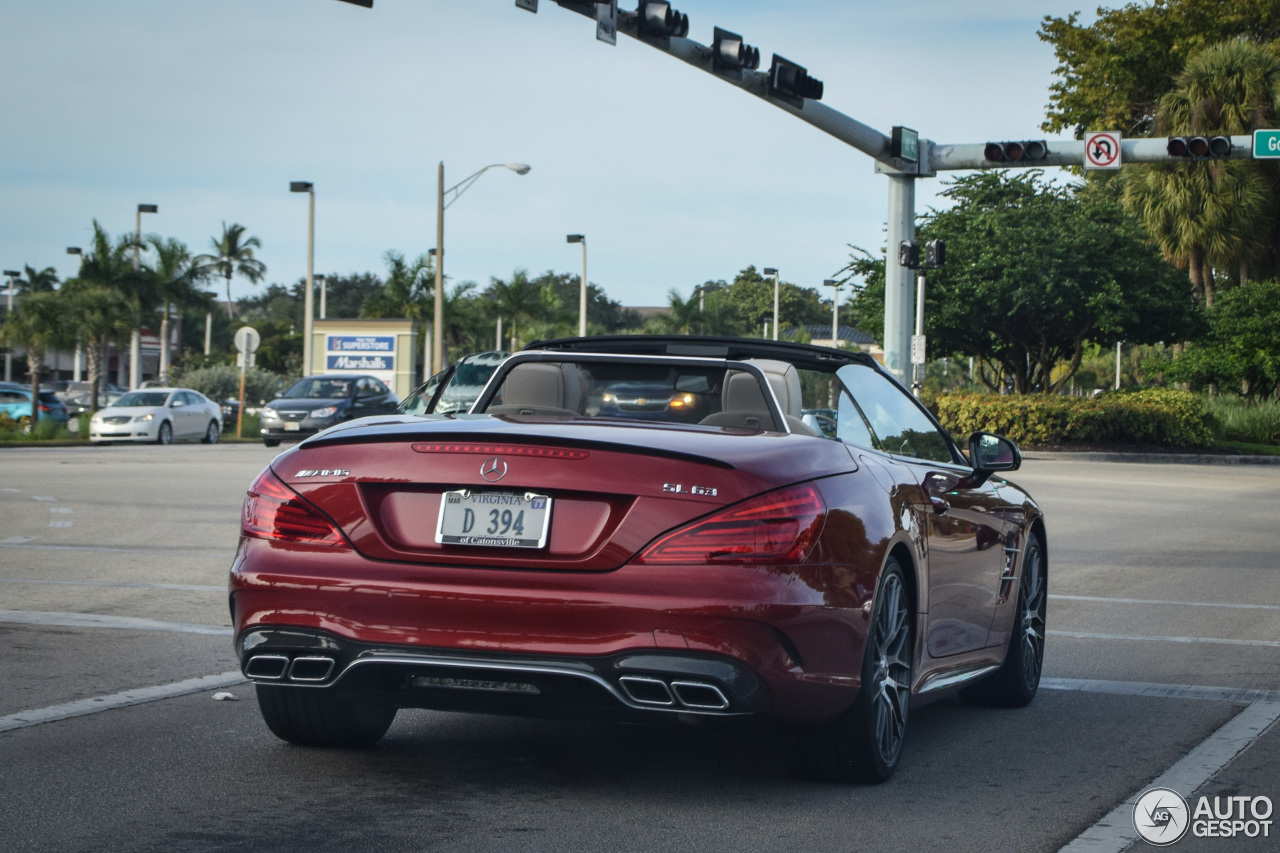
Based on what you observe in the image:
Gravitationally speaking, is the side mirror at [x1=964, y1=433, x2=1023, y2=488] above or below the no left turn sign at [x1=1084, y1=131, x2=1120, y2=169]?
below

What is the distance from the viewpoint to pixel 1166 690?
7.09m

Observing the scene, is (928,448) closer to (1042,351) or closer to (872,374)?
(872,374)

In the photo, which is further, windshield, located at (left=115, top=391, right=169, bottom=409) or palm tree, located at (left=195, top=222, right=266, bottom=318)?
palm tree, located at (left=195, top=222, right=266, bottom=318)

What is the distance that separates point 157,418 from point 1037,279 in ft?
71.5

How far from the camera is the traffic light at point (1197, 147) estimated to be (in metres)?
22.5

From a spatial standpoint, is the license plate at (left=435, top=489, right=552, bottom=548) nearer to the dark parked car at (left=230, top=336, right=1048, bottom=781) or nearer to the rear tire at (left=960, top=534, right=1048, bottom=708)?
the dark parked car at (left=230, top=336, right=1048, bottom=781)

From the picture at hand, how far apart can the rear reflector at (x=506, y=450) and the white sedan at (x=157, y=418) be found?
109ft

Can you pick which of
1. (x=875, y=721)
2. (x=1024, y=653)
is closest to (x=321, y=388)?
(x=1024, y=653)

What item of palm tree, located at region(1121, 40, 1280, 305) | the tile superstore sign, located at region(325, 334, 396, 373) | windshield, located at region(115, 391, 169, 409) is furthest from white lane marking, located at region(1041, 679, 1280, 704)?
the tile superstore sign, located at region(325, 334, 396, 373)

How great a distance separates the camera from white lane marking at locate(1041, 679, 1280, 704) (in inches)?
272

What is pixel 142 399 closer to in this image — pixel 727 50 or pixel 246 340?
pixel 246 340

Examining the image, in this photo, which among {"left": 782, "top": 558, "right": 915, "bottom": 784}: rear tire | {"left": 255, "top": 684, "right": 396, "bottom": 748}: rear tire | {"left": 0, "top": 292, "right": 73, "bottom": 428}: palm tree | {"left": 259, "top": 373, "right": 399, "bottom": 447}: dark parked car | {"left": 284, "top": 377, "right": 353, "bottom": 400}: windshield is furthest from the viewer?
{"left": 0, "top": 292, "right": 73, "bottom": 428}: palm tree

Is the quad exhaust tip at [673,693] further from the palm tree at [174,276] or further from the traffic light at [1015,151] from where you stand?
the palm tree at [174,276]

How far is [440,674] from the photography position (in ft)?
14.6
